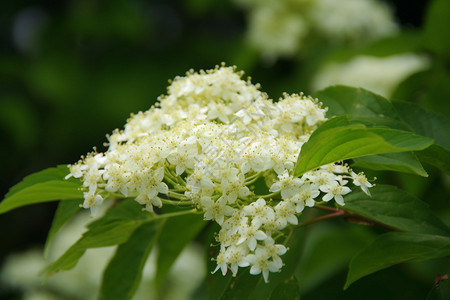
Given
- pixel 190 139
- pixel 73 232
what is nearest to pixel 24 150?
pixel 73 232

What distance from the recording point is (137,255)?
1.37m

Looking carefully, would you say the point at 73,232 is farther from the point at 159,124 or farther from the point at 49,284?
the point at 159,124

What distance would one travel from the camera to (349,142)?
0.98 meters

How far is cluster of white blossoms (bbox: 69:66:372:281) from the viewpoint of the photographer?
1.05 meters

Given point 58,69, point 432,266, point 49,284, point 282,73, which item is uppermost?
point 58,69

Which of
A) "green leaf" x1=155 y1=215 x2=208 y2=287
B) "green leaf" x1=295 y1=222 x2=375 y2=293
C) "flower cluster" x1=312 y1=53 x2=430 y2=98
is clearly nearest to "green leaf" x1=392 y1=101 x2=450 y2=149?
"green leaf" x1=155 y1=215 x2=208 y2=287

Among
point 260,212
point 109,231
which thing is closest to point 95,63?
point 109,231

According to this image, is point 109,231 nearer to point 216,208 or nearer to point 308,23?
point 216,208

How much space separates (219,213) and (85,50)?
11.0 ft

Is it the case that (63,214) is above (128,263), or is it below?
above

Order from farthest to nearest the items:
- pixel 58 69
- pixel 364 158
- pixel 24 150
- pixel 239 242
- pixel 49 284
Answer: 1. pixel 24 150
2. pixel 58 69
3. pixel 49 284
4. pixel 364 158
5. pixel 239 242

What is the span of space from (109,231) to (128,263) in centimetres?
17

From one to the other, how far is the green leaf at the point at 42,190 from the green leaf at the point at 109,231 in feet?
0.28

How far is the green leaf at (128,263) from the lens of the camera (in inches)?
53.2
